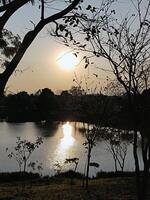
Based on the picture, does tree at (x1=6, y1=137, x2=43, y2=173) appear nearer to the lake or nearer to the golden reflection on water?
the lake

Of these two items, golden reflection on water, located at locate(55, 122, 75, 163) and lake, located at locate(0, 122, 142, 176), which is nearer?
lake, located at locate(0, 122, 142, 176)

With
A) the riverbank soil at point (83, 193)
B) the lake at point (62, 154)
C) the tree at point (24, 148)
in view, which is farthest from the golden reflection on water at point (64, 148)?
the riverbank soil at point (83, 193)

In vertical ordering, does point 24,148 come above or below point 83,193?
above

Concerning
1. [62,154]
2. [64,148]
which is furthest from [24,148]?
[64,148]

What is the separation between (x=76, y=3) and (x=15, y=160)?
106 feet

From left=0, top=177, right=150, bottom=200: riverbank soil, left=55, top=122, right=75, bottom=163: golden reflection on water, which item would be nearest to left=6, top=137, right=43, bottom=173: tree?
left=55, top=122, right=75, bottom=163: golden reflection on water

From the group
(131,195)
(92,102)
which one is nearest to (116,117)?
(92,102)

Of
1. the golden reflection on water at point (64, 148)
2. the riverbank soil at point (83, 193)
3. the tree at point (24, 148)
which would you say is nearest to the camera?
the riverbank soil at point (83, 193)

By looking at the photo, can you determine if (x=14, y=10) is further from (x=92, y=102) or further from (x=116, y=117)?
(x=116, y=117)

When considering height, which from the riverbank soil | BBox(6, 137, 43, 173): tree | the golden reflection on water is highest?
the golden reflection on water

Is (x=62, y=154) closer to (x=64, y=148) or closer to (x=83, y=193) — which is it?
(x=64, y=148)

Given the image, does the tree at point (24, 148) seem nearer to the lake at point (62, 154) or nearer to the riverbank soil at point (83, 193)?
the lake at point (62, 154)

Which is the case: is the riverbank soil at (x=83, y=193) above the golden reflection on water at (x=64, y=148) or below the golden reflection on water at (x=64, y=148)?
below

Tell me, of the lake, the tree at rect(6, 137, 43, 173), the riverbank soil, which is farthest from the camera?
the lake
